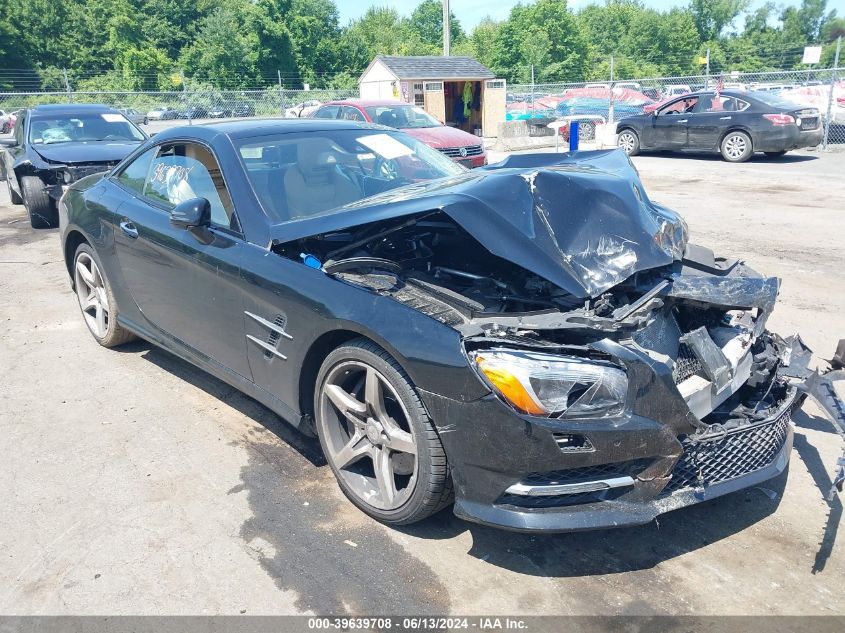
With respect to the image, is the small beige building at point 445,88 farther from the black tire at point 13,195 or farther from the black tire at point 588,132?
the black tire at point 13,195

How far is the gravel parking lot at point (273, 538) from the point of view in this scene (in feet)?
8.45

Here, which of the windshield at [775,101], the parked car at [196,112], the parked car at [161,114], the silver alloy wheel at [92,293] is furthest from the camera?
the parked car at [161,114]

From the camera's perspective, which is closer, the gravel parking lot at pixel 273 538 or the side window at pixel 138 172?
the gravel parking lot at pixel 273 538

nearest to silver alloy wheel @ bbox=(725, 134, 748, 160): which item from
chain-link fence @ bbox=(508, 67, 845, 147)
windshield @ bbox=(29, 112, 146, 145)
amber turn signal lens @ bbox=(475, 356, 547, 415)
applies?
chain-link fence @ bbox=(508, 67, 845, 147)

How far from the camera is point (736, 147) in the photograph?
14836mm

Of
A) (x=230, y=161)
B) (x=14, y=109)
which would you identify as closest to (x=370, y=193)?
(x=230, y=161)

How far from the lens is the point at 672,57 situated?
72.6m

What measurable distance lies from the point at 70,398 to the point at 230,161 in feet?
6.37

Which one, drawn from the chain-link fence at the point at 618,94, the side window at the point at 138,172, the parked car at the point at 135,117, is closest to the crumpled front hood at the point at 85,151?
the parked car at the point at 135,117

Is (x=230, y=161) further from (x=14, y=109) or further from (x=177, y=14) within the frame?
(x=177, y=14)

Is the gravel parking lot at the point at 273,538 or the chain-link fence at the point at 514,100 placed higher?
the chain-link fence at the point at 514,100

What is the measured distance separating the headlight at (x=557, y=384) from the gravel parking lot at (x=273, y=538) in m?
0.70

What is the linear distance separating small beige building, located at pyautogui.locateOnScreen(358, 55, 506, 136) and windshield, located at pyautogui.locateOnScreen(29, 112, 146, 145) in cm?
1691

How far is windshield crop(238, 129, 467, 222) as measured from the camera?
3654 mm
